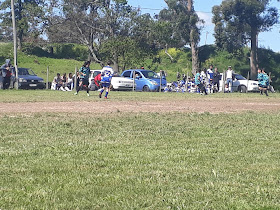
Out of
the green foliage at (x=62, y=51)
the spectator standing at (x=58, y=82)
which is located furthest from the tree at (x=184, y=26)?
the spectator standing at (x=58, y=82)

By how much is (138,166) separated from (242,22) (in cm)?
4727

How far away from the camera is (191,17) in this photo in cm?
5475

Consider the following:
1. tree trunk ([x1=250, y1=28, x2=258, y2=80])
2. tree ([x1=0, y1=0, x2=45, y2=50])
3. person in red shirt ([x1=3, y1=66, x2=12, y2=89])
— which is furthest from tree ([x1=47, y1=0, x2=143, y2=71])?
person in red shirt ([x1=3, y1=66, x2=12, y2=89])

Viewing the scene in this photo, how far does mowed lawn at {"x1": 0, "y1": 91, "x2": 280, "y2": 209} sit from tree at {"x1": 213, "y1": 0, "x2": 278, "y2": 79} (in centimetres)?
4125

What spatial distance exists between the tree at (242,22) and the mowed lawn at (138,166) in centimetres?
4125

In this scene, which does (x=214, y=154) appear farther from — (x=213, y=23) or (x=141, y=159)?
(x=213, y=23)

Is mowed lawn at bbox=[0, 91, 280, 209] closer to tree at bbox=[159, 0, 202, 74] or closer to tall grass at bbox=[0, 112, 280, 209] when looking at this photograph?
tall grass at bbox=[0, 112, 280, 209]

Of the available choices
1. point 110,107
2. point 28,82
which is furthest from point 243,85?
point 110,107

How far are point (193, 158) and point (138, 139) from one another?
1.99 metres

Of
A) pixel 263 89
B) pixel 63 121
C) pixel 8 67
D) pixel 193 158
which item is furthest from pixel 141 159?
pixel 8 67

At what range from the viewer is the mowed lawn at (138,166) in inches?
186

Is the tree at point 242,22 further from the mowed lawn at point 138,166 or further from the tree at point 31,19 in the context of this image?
the mowed lawn at point 138,166

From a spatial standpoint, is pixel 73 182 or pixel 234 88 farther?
pixel 234 88

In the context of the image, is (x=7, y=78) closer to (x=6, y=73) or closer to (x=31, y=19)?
(x=6, y=73)
